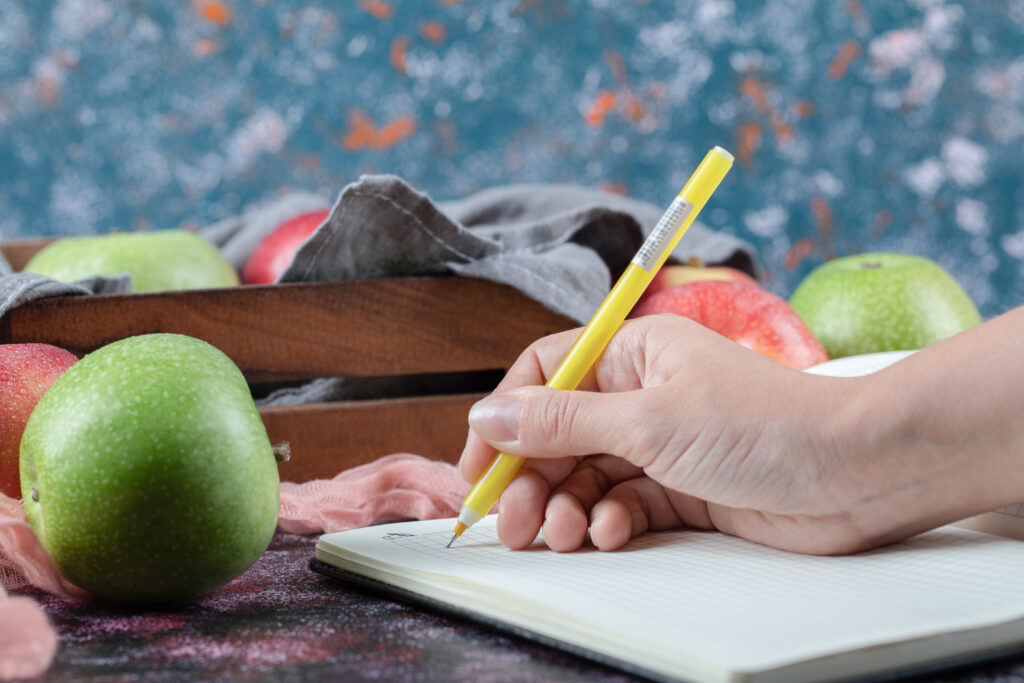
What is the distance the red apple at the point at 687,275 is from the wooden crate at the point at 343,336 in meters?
0.26

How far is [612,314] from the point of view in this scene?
24.9 inches

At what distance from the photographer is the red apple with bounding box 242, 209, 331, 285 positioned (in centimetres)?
119

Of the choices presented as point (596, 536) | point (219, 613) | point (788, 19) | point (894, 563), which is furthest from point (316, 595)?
point (788, 19)

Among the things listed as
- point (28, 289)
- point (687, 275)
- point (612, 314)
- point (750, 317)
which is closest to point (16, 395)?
point (28, 289)

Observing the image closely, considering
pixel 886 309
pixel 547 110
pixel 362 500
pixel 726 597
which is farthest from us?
pixel 547 110

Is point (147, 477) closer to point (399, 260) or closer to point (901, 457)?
point (901, 457)

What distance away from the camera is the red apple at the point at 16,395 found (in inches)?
26.8

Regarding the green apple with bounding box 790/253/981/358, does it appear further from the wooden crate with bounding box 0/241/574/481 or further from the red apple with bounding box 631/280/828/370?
the wooden crate with bounding box 0/241/574/481

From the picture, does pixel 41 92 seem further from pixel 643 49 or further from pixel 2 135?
pixel 643 49

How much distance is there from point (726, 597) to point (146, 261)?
84 cm

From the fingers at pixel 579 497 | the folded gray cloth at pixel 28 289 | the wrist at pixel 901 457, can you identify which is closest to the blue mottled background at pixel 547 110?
the folded gray cloth at pixel 28 289

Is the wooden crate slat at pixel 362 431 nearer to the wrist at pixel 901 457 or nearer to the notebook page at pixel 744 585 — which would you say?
the notebook page at pixel 744 585

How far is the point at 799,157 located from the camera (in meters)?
2.27

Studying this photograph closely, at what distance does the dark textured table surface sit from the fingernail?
11cm
